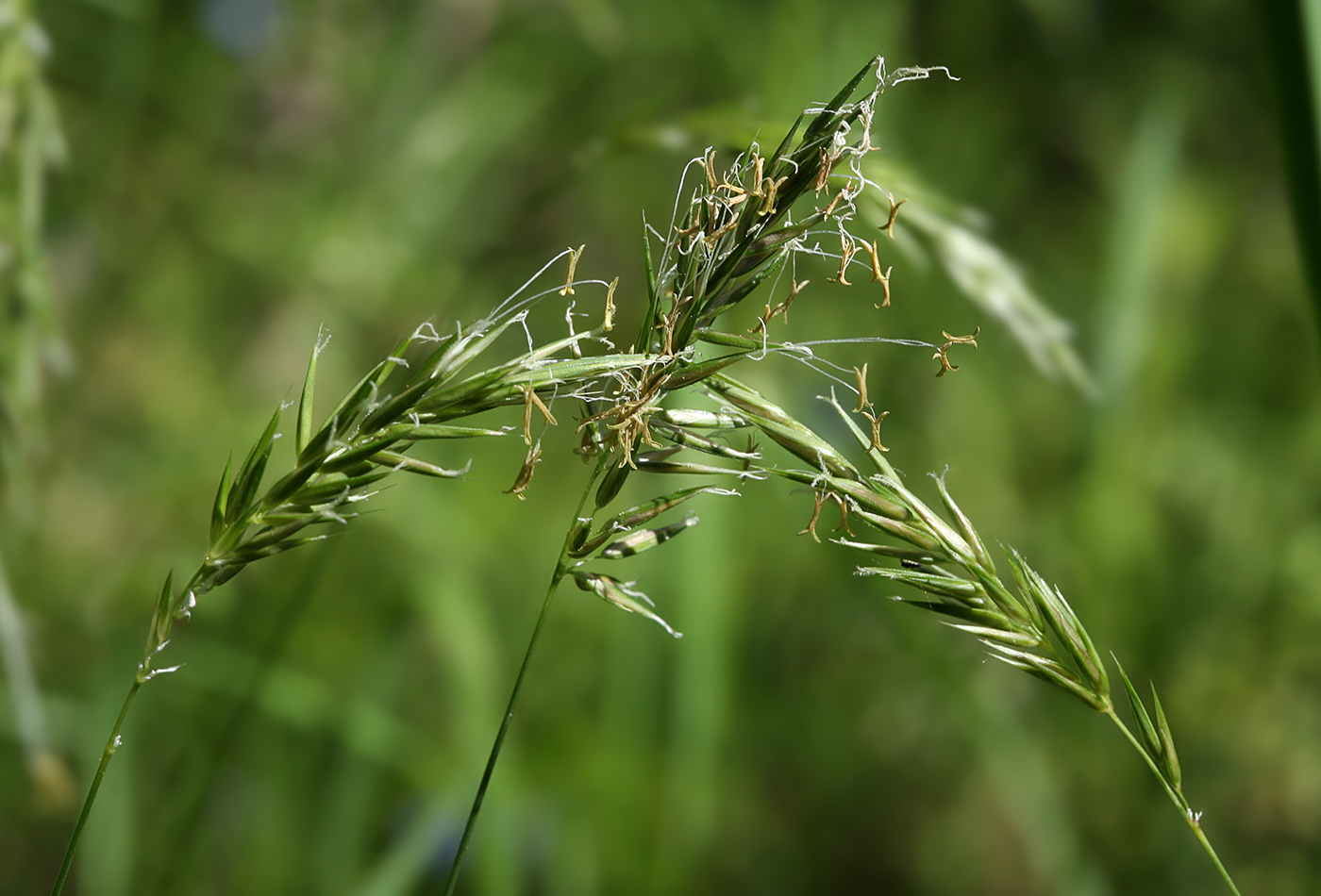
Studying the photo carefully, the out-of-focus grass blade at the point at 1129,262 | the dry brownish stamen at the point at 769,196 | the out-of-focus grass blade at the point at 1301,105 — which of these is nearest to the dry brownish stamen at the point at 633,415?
the dry brownish stamen at the point at 769,196

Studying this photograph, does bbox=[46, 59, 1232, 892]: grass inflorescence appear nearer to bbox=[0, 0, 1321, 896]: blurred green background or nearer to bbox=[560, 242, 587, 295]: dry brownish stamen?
bbox=[560, 242, 587, 295]: dry brownish stamen

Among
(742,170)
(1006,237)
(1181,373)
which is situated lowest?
(742,170)

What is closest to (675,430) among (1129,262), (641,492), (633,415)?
(633,415)

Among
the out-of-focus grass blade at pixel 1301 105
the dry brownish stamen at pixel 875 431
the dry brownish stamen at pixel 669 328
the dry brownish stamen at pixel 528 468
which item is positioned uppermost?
the out-of-focus grass blade at pixel 1301 105

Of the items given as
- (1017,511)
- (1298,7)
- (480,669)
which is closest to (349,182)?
(480,669)

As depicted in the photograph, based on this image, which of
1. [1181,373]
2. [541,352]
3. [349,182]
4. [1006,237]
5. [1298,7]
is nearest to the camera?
[541,352]

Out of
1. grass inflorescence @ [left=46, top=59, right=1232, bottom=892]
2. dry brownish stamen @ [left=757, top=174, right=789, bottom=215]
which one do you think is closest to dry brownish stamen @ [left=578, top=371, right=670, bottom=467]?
grass inflorescence @ [left=46, top=59, right=1232, bottom=892]

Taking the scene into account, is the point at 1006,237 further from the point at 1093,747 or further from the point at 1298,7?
the point at 1298,7

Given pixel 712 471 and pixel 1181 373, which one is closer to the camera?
pixel 712 471

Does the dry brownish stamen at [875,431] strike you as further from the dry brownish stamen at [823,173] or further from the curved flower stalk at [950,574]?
the dry brownish stamen at [823,173]

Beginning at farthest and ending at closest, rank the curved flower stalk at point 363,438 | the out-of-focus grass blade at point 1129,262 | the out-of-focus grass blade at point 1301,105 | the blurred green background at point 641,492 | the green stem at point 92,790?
the out-of-focus grass blade at point 1129,262 → the blurred green background at point 641,492 → the out-of-focus grass blade at point 1301,105 → the curved flower stalk at point 363,438 → the green stem at point 92,790
